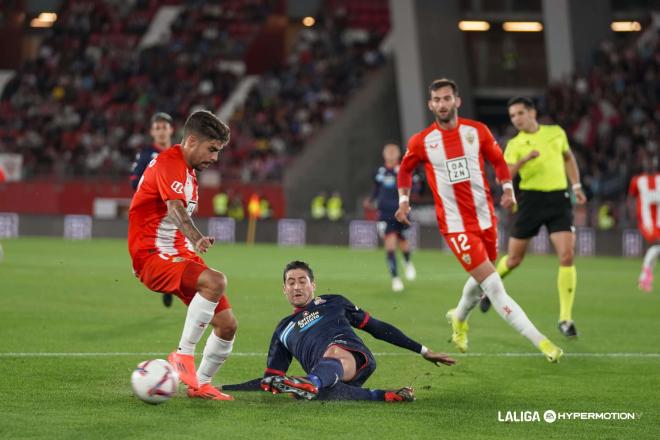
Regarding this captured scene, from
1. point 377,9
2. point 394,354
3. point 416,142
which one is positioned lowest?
point 394,354

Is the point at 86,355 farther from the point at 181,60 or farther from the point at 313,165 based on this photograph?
the point at 181,60

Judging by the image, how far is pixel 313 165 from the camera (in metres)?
38.5

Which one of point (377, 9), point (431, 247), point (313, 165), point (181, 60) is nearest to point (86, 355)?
point (431, 247)

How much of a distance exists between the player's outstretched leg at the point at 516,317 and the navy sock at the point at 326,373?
2.05 meters

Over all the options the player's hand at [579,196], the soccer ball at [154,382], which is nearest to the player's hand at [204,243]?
the soccer ball at [154,382]

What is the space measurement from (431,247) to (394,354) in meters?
22.7

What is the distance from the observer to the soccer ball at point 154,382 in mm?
6957

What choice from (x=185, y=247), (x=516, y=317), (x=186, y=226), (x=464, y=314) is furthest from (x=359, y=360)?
(x=464, y=314)

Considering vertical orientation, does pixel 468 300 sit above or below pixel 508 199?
below

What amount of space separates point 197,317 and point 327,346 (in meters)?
0.90

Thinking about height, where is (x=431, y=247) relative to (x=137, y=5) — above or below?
below

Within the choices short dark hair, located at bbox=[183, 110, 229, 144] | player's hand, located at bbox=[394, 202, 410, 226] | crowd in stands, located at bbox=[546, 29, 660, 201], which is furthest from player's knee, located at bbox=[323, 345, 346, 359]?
crowd in stands, located at bbox=[546, 29, 660, 201]

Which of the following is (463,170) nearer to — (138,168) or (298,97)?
(138,168)

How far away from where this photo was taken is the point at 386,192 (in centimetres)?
1911
